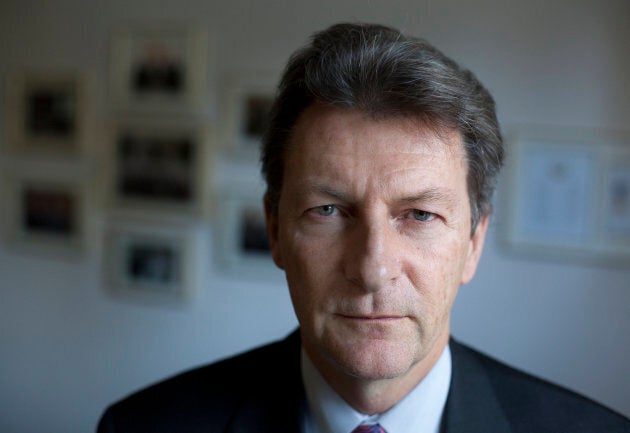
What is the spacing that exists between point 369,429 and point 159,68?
1.99 m

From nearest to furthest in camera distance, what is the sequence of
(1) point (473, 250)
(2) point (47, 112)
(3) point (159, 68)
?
(1) point (473, 250), (3) point (159, 68), (2) point (47, 112)

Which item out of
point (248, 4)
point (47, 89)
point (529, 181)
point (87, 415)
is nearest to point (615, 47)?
point (529, 181)

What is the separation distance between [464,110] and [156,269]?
1.94m

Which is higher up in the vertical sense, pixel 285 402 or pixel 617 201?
pixel 617 201

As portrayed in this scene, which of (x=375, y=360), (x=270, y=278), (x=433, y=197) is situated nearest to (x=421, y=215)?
(x=433, y=197)

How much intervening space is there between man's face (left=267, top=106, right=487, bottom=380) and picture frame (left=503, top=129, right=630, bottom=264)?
112 cm

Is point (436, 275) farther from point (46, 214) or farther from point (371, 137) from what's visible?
point (46, 214)

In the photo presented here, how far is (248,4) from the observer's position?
244 cm

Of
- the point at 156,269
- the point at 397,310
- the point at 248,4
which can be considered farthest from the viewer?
the point at 156,269

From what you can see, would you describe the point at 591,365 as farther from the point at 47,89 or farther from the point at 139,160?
the point at 47,89

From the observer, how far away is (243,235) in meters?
2.48

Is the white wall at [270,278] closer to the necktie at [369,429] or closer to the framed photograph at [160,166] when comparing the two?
the framed photograph at [160,166]

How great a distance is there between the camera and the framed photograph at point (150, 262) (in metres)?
2.59

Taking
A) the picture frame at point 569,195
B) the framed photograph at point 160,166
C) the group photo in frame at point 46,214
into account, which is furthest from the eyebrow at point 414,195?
the group photo in frame at point 46,214
